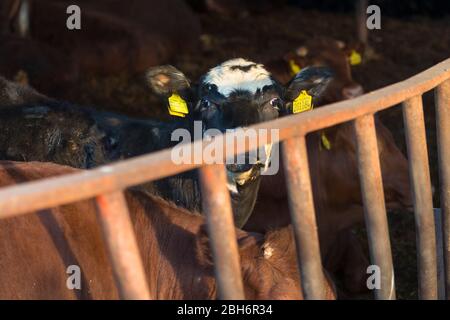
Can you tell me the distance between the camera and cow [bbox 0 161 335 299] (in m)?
2.37

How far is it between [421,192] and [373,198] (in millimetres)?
334

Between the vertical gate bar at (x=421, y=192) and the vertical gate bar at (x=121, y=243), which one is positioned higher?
the vertical gate bar at (x=421, y=192)

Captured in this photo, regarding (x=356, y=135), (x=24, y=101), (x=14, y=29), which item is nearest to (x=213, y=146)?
(x=356, y=135)

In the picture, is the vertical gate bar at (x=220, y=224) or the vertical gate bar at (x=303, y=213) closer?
the vertical gate bar at (x=220, y=224)

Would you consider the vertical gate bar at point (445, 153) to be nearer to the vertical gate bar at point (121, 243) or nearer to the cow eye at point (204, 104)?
the vertical gate bar at point (121, 243)

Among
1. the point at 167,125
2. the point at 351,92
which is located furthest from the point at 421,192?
the point at 351,92

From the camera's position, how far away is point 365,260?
5770mm

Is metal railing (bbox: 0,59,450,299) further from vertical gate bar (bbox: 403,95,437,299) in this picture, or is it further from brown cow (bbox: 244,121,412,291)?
brown cow (bbox: 244,121,412,291)

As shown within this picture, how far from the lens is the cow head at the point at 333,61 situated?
657cm

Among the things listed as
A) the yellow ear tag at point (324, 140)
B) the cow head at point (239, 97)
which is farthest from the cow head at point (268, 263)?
the yellow ear tag at point (324, 140)

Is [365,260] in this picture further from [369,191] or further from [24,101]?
[369,191]

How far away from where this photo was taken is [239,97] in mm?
4551

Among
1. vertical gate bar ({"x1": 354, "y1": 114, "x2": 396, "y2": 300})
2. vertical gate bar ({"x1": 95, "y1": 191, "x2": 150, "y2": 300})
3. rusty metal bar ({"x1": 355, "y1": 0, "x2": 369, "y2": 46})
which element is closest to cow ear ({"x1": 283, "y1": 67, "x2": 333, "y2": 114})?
vertical gate bar ({"x1": 354, "y1": 114, "x2": 396, "y2": 300})

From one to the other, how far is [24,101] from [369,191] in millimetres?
3189
